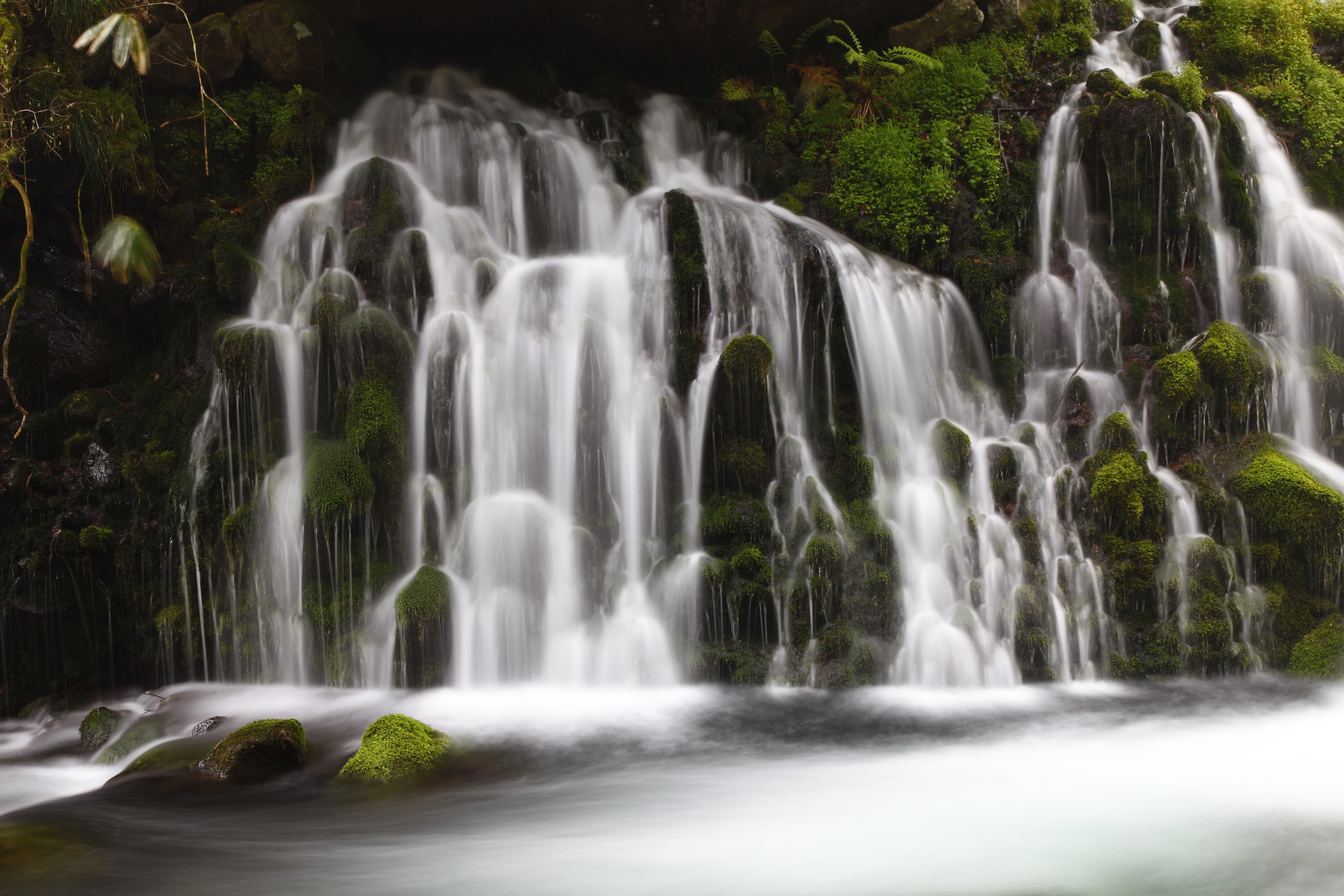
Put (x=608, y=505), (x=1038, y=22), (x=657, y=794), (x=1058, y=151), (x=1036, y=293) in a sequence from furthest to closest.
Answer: (x=1038, y=22), (x=1058, y=151), (x=1036, y=293), (x=608, y=505), (x=657, y=794)

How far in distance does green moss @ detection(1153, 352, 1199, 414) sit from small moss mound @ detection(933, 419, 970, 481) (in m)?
2.17

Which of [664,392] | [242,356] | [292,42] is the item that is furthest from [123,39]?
[292,42]

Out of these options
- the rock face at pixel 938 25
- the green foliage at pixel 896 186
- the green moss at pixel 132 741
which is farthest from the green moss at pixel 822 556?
the rock face at pixel 938 25

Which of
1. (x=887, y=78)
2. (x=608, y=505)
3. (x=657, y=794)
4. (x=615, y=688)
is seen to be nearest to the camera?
(x=657, y=794)

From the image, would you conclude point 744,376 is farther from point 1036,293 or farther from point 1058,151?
point 1058,151

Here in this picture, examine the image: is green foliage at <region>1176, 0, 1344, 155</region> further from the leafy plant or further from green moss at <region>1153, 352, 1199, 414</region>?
the leafy plant

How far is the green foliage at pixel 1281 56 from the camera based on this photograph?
40.3 ft

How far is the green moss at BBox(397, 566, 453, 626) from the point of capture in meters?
7.96

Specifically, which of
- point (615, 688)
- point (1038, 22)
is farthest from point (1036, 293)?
point (615, 688)

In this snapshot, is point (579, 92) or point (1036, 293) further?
point (579, 92)

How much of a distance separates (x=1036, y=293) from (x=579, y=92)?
25.5ft

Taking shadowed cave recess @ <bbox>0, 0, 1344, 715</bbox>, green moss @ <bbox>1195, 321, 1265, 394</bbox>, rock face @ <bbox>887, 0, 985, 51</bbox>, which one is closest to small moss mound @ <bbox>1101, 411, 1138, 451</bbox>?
shadowed cave recess @ <bbox>0, 0, 1344, 715</bbox>

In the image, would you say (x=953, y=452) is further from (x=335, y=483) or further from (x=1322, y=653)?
(x=335, y=483)

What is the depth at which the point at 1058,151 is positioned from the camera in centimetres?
1155
